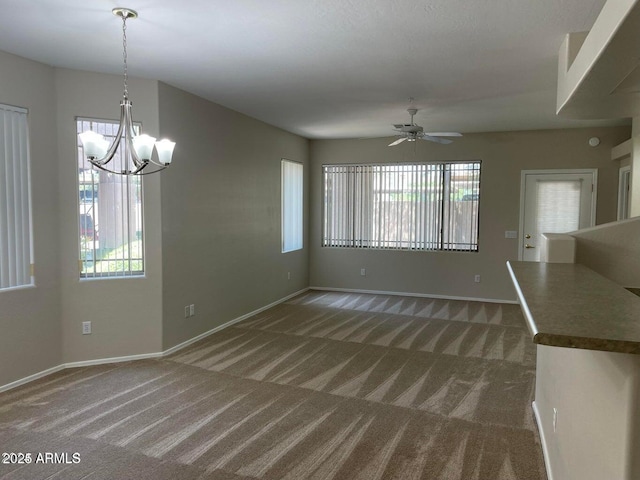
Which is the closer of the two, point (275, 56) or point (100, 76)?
point (275, 56)

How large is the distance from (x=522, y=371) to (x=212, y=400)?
2.81 metres

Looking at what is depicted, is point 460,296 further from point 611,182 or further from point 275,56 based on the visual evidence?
point 275,56

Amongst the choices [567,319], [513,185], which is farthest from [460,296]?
[567,319]

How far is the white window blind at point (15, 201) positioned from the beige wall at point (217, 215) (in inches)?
44.8

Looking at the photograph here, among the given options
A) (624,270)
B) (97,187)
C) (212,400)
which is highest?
(97,187)

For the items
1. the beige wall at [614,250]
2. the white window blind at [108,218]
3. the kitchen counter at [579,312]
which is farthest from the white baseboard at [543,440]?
the white window blind at [108,218]

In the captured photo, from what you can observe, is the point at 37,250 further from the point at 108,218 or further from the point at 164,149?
the point at 164,149

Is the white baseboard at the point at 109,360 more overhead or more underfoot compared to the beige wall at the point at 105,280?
more underfoot

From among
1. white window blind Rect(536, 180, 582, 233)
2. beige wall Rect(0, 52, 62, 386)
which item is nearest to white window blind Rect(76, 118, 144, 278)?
beige wall Rect(0, 52, 62, 386)

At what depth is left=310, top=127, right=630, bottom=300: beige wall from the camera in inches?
256

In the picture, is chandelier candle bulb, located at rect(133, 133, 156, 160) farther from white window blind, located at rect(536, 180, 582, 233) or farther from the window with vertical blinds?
white window blind, located at rect(536, 180, 582, 233)

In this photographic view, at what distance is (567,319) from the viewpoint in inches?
42.5

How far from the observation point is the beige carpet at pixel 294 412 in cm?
260

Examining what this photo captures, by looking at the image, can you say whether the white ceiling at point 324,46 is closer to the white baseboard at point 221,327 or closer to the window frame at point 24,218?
the window frame at point 24,218
